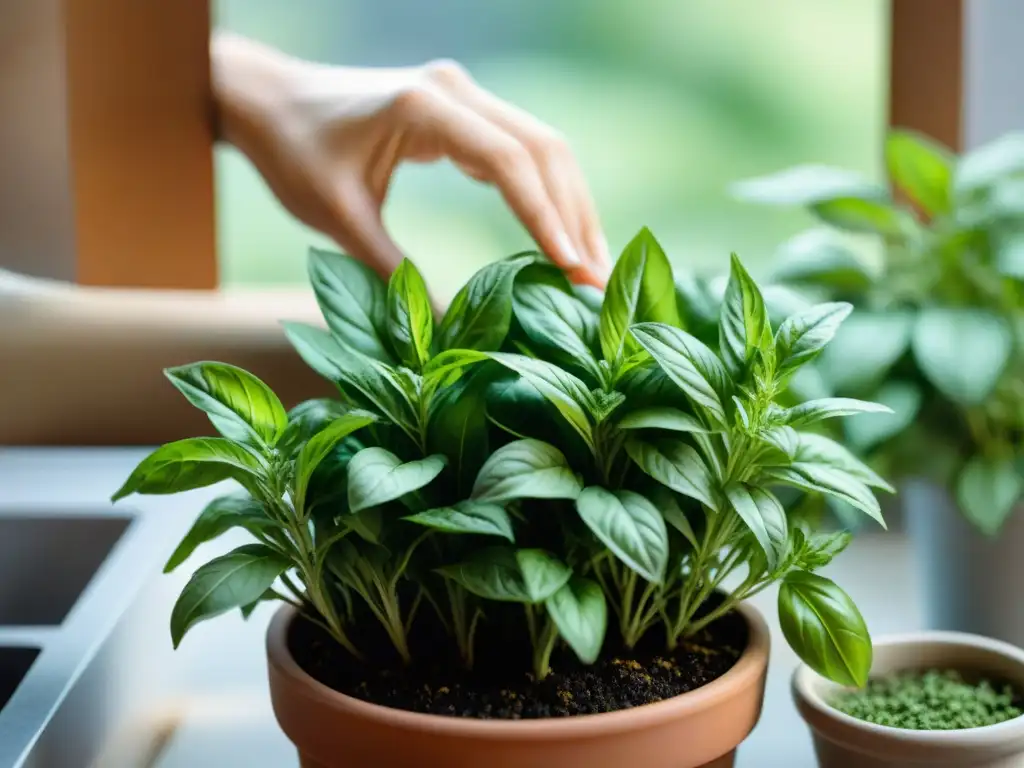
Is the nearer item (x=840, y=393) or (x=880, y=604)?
(x=840, y=393)

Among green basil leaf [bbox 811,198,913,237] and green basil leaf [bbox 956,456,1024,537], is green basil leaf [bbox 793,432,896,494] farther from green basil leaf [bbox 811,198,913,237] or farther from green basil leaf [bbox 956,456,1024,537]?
green basil leaf [bbox 811,198,913,237]

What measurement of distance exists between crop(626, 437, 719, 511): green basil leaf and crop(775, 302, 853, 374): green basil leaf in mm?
69

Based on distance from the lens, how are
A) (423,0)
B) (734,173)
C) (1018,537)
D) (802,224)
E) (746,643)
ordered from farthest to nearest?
(802,224) → (734,173) → (423,0) → (1018,537) → (746,643)

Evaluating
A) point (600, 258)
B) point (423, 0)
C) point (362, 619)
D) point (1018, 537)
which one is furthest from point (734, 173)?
point (362, 619)

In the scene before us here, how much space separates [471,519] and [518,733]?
11cm

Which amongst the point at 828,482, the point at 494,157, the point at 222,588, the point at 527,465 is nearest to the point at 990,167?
the point at 494,157

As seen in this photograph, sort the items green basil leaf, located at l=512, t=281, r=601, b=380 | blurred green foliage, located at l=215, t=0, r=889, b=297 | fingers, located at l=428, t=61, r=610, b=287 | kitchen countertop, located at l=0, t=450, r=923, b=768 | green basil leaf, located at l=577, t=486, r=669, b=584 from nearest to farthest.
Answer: green basil leaf, located at l=577, t=486, r=669, b=584
green basil leaf, located at l=512, t=281, r=601, b=380
kitchen countertop, located at l=0, t=450, r=923, b=768
fingers, located at l=428, t=61, r=610, b=287
blurred green foliage, located at l=215, t=0, r=889, b=297

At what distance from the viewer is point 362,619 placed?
664 millimetres

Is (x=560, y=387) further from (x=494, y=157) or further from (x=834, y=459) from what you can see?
(x=494, y=157)

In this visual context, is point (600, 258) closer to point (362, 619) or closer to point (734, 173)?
point (362, 619)

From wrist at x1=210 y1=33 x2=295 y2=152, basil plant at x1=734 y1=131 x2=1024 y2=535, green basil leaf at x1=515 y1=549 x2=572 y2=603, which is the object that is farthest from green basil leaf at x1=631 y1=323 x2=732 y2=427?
wrist at x1=210 y1=33 x2=295 y2=152

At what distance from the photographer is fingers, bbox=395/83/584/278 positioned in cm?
88

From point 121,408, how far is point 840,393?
0.72 meters

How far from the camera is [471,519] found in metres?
0.51
